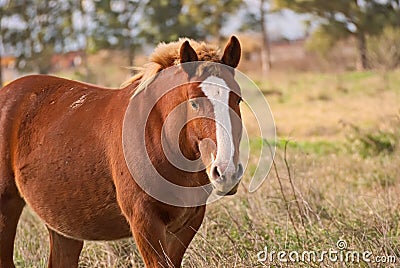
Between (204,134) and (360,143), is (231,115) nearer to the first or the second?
(204,134)

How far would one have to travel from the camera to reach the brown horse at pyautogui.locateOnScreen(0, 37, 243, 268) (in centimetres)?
327

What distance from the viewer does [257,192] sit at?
592 cm

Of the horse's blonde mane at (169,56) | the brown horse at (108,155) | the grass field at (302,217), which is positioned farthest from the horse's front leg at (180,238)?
the horse's blonde mane at (169,56)

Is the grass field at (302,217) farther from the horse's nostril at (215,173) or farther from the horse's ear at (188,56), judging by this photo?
the horse's ear at (188,56)

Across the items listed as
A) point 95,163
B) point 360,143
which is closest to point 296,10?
point 360,143

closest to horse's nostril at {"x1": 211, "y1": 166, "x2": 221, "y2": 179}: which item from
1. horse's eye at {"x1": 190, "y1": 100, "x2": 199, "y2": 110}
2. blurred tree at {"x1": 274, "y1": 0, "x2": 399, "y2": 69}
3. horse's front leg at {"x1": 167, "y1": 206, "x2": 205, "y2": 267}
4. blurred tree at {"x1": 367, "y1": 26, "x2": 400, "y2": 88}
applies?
horse's eye at {"x1": 190, "y1": 100, "x2": 199, "y2": 110}

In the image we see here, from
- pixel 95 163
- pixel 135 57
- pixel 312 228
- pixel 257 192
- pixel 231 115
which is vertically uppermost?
pixel 231 115

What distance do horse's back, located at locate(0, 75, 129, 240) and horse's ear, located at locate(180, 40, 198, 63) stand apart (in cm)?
65

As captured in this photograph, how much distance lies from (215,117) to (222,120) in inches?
1.6

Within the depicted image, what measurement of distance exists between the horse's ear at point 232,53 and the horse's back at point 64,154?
77cm

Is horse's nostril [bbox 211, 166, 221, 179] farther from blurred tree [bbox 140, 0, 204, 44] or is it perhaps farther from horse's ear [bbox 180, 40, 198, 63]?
blurred tree [bbox 140, 0, 204, 44]

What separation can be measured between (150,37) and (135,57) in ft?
4.27

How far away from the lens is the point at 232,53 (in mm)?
3523

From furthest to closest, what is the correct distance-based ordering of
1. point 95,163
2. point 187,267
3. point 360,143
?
point 360,143 < point 187,267 < point 95,163
